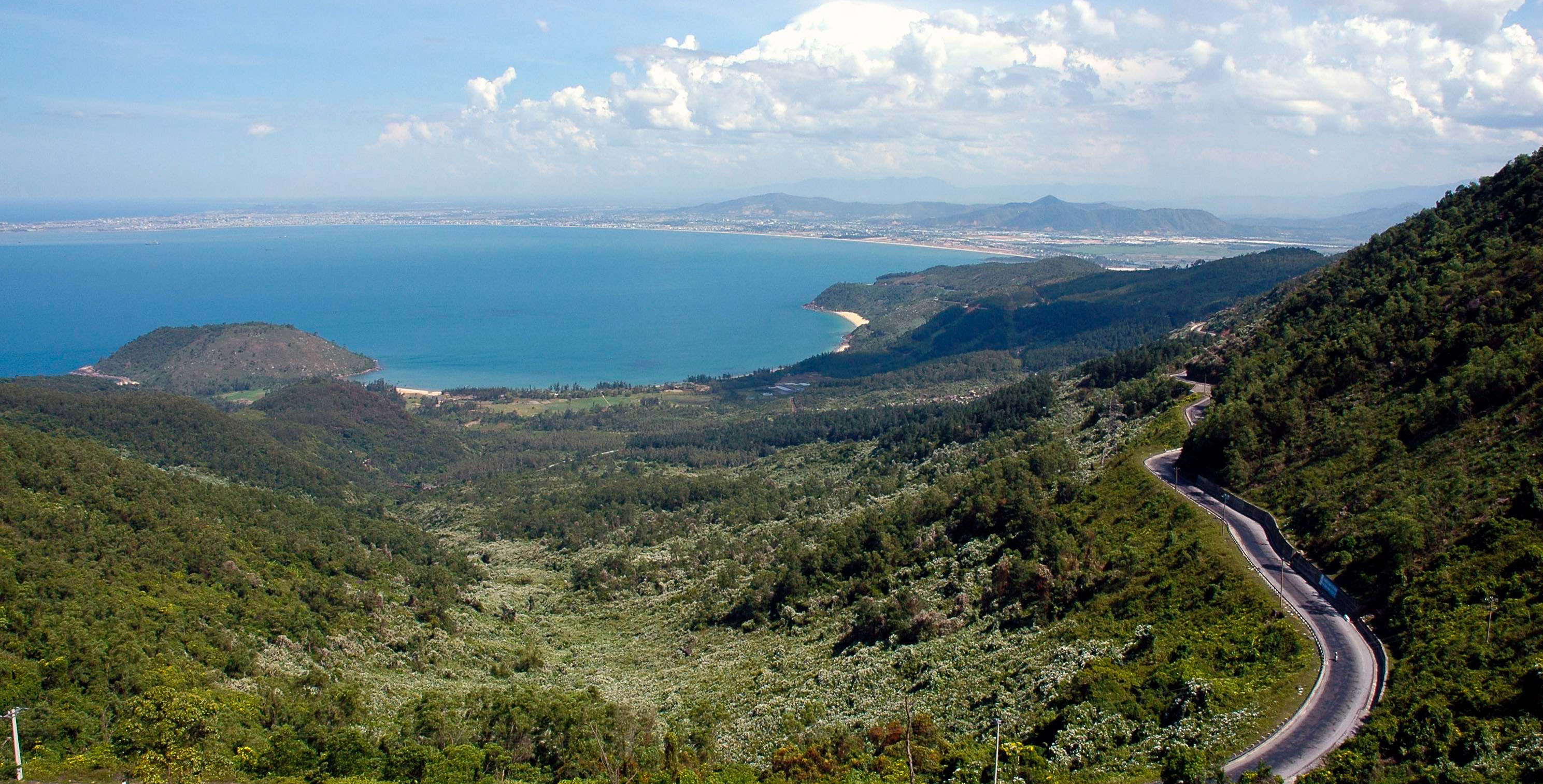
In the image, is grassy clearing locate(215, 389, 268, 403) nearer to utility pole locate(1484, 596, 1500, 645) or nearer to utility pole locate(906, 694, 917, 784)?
utility pole locate(906, 694, 917, 784)

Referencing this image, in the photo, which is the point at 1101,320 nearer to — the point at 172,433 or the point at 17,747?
Answer: the point at 172,433

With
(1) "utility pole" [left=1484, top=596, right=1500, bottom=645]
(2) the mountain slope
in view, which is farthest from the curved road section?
(2) the mountain slope

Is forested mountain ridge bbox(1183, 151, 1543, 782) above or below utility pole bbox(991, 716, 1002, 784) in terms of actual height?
above

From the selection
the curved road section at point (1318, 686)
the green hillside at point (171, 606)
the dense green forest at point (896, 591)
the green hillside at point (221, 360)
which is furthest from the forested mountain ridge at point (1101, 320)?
the curved road section at point (1318, 686)

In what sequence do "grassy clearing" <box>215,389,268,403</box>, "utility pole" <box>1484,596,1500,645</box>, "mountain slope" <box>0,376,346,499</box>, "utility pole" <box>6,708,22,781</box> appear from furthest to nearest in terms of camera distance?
"grassy clearing" <box>215,389,268,403</box> → "mountain slope" <box>0,376,346,499</box> → "utility pole" <box>6,708,22,781</box> → "utility pole" <box>1484,596,1500,645</box>

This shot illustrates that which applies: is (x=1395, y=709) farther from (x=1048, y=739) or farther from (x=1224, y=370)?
(x=1224, y=370)

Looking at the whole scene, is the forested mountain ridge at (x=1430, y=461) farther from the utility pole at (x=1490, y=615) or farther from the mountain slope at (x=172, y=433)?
the mountain slope at (x=172, y=433)

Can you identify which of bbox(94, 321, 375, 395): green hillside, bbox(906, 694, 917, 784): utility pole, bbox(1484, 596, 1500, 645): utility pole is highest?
bbox(1484, 596, 1500, 645): utility pole

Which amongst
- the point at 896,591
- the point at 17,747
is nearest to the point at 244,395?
the point at 896,591
